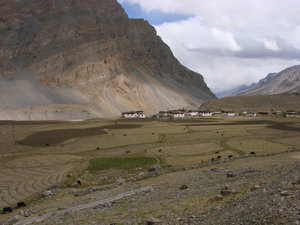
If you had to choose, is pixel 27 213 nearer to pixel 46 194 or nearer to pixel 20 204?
pixel 20 204

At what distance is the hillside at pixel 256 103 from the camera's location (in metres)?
130

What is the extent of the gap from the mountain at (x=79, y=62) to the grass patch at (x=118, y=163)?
76.0 metres

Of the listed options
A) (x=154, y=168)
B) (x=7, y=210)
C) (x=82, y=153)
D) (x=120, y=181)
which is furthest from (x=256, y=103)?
(x=7, y=210)

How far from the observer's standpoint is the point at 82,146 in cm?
4091

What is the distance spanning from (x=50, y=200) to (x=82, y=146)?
71.7 ft

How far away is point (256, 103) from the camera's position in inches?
5438

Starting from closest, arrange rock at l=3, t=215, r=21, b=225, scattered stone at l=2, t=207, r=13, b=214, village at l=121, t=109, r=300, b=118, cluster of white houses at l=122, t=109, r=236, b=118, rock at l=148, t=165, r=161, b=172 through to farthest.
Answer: rock at l=3, t=215, r=21, b=225
scattered stone at l=2, t=207, r=13, b=214
rock at l=148, t=165, r=161, b=172
village at l=121, t=109, r=300, b=118
cluster of white houses at l=122, t=109, r=236, b=118

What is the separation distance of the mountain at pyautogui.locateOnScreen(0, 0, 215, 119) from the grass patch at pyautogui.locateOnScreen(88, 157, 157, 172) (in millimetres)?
75988

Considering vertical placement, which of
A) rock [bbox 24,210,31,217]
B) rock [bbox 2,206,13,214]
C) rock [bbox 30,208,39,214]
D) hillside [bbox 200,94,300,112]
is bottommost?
rock [bbox 2,206,13,214]

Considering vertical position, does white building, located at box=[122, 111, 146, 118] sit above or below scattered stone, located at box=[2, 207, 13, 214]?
above

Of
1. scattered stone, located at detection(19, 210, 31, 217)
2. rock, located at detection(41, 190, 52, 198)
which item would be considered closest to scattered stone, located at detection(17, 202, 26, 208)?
rock, located at detection(41, 190, 52, 198)

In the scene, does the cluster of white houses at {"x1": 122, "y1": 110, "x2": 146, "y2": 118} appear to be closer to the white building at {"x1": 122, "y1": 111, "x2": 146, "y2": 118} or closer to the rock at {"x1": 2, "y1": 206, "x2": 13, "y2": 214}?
the white building at {"x1": 122, "y1": 111, "x2": 146, "y2": 118}

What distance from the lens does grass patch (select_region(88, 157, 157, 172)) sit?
1125 inches

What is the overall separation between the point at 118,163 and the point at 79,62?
11349 centimetres
